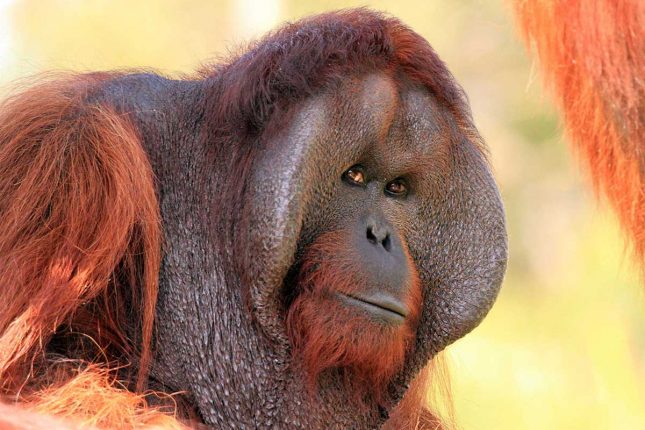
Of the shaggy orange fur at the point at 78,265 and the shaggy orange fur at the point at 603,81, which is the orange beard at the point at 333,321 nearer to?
the shaggy orange fur at the point at 78,265

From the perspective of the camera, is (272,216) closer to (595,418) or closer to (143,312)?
(143,312)

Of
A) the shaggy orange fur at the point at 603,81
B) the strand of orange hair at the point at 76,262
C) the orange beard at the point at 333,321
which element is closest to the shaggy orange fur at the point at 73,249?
the strand of orange hair at the point at 76,262

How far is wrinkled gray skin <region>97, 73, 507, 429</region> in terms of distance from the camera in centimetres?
295

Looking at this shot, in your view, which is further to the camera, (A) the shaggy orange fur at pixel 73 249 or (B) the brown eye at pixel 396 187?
(B) the brown eye at pixel 396 187

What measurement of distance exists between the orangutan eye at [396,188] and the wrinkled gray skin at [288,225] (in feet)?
0.09

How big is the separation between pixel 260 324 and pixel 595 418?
14.4 ft

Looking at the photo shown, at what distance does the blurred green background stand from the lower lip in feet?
2.09

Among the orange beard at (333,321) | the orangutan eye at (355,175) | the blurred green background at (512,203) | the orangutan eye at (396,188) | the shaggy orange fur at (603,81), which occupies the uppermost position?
the shaggy orange fur at (603,81)

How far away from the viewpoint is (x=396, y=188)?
313cm

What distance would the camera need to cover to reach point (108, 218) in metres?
2.87

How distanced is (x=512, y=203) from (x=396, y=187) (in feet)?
26.4

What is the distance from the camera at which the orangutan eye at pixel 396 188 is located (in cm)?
312

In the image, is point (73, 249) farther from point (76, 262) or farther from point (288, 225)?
Result: point (288, 225)

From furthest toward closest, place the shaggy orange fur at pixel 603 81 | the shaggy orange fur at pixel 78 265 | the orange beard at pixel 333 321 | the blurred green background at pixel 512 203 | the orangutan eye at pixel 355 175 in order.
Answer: the blurred green background at pixel 512 203 → the orangutan eye at pixel 355 175 → the orange beard at pixel 333 321 → the shaggy orange fur at pixel 78 265 → the shaggy orange fur at pixel 603 81
